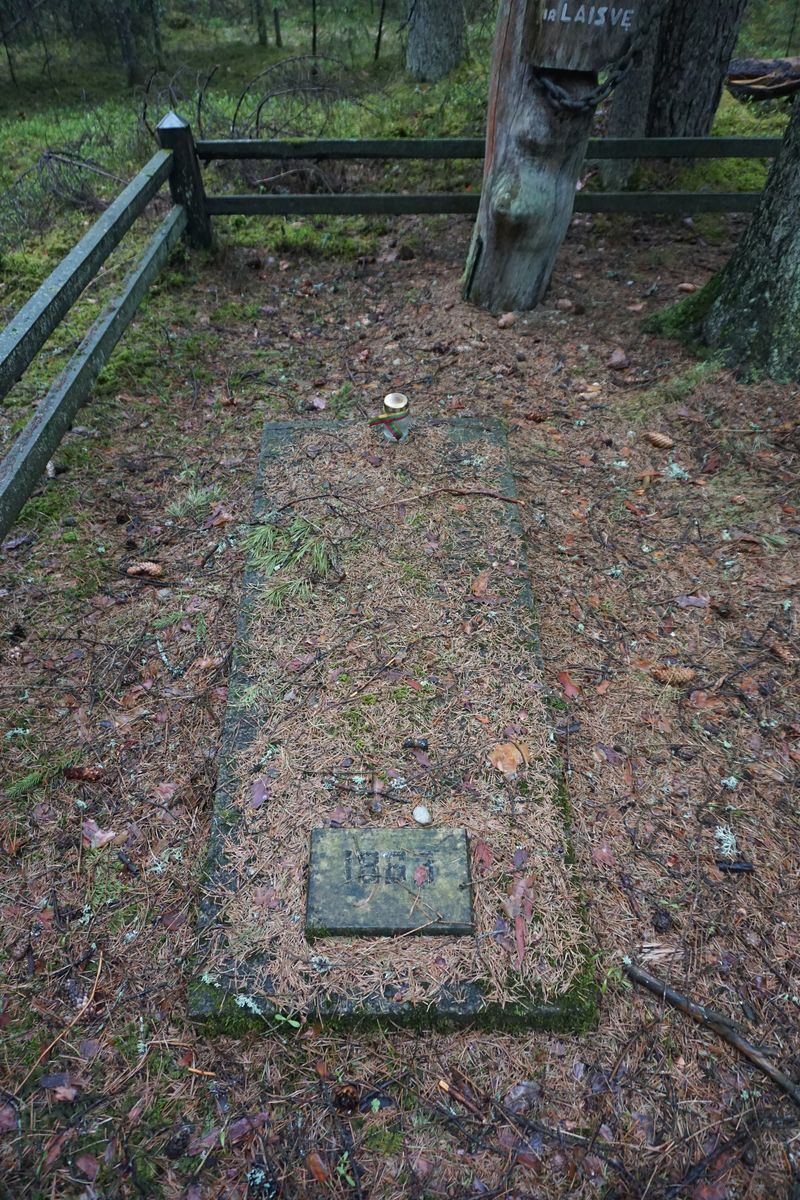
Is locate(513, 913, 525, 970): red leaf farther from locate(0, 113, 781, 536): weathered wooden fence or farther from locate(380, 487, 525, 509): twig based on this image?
locate(0, 113, 781, 536): weathered wooden fence

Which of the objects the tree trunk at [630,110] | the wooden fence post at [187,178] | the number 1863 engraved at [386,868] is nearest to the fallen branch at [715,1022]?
the number 1863 engraved at [386,868]

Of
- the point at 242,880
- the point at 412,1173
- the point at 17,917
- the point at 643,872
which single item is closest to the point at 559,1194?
the point at 412,1173

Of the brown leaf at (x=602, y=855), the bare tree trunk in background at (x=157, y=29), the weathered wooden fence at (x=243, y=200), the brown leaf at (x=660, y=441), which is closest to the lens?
the brown leaf at (x=602, y=855)

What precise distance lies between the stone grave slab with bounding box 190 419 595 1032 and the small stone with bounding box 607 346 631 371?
165 centimetres

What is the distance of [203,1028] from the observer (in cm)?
217

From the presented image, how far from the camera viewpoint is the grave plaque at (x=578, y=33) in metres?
4.00

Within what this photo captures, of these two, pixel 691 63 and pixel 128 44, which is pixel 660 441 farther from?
pixel 128 44

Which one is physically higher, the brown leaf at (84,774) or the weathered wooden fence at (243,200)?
the weathered wooden fence at (243,200)

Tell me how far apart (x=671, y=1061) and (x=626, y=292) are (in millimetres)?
5292

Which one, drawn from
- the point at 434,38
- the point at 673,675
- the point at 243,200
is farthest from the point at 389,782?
the point at 434,38

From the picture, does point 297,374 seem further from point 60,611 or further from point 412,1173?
point 412,1173

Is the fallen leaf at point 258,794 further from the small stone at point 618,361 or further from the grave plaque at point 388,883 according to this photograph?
the small stone at point 618,361

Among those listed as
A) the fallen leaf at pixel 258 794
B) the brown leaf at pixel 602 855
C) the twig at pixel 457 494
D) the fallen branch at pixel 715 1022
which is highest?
the twig at pixel 457 494

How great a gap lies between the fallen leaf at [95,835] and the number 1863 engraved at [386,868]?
3.05ft
